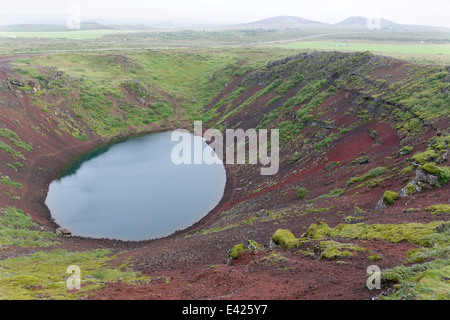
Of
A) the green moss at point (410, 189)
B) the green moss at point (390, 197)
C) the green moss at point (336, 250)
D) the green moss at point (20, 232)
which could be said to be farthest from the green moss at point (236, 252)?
the green moss at point (20, 232)

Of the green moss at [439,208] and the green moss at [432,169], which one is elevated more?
the green moss at [432,169]


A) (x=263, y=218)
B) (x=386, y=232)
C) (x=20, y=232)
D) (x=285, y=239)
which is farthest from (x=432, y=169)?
(x=20, y=232)

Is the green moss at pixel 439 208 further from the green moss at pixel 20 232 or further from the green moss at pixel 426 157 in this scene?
the green moss at pixel 20 232

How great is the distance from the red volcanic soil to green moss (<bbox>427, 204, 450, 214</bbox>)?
0.43 metres

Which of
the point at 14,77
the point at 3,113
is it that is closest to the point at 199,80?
the point at 14,77

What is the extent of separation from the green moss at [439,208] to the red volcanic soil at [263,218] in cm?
43

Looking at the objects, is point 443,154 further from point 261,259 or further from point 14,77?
point 14,77

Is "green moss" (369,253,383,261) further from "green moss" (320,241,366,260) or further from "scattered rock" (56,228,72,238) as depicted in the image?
"scattered rock" (56,228,72,238)

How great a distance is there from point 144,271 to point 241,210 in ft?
51.2

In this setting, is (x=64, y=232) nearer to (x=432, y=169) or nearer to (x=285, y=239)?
(x=285, y=239)

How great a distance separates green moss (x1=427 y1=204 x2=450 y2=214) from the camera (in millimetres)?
15700

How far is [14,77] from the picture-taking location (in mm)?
61125

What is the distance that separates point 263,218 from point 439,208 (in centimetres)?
1322

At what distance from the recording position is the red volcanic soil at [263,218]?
12.8 m
